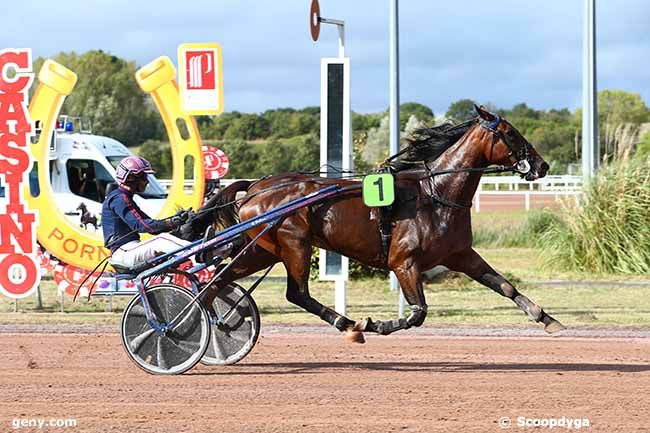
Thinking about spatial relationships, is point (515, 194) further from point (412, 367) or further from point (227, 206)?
point (227, 206)

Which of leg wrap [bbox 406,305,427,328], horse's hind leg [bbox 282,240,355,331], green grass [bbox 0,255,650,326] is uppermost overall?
horse's hind leg [bbox 282,240,355,331]

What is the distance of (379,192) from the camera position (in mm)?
8414

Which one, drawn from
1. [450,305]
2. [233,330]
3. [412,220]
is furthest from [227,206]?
[450,305]

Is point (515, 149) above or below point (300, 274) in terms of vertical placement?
above

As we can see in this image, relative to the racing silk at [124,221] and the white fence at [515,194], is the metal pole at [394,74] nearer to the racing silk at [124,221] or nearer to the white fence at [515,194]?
the racing silk at [124,221]

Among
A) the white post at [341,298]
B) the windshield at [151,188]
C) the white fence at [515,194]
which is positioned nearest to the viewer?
the white post at [341,298]

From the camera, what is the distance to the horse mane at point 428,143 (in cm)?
894

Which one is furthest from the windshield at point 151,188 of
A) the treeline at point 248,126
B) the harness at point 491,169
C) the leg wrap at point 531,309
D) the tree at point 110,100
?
the tree at point 110,100

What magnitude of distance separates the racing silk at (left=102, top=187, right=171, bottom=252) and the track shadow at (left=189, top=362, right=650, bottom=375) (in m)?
1.20

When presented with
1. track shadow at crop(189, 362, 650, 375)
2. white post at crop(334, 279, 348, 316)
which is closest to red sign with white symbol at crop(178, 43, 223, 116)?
white post at crop(334, 279, 348, 316)

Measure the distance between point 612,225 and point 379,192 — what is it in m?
9.42

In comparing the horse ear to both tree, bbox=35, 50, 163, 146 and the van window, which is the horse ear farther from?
tree, bbox=35, 50, 163, 146

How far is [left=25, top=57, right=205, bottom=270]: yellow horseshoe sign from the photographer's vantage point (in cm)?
1314

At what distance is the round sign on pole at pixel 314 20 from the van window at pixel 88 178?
460 cm
